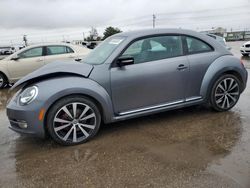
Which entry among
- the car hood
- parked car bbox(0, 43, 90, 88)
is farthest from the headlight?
parked car bbox(0, 43, 90, 88)

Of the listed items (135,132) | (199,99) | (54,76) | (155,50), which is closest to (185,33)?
(155,50)

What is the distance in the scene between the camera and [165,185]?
2715 mm

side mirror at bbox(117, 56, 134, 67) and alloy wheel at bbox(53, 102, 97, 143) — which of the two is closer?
alloy wheel at bbox(53, 102, 97, 143)

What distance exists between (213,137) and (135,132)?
118 centimetres

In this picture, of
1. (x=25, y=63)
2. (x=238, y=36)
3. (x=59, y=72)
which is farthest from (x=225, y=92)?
(x=238, y=36)

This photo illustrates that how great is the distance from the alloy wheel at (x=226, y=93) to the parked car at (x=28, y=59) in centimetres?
567

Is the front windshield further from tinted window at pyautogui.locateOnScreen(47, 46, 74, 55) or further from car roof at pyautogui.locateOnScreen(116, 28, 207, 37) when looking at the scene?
tinted window at pyautogui.locateOnScreen(47, 46, 74, 55)

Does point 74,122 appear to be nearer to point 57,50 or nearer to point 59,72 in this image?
point 59,72

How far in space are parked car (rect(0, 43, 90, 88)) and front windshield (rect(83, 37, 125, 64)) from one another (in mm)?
4578

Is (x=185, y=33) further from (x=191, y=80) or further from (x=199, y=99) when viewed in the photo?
(x=199, y=99)

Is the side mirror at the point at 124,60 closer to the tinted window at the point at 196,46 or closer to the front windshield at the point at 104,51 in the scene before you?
the front windshield at the point at 104,51

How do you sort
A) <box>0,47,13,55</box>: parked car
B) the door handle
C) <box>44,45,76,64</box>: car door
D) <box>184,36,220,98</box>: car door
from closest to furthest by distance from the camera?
the door handle, <box>184,36,220,98</box>: car door, <box>44,45,76,64</box>: car door, <box>0,47,13,55</box>: parked car

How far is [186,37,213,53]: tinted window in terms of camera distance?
179 inches

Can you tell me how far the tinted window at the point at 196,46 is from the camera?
4.54 meters
